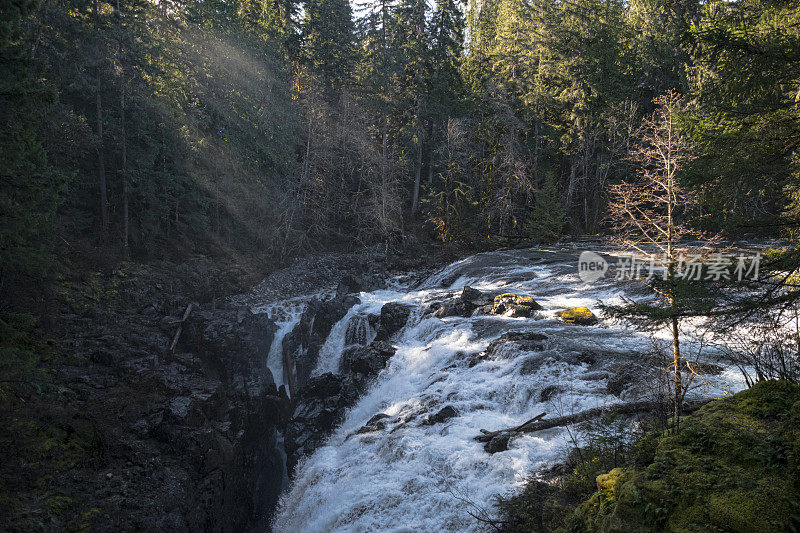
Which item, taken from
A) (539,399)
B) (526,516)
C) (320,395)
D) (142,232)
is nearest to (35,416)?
(320,395)

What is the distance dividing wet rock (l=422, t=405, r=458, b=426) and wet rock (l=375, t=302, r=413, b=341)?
680 cm

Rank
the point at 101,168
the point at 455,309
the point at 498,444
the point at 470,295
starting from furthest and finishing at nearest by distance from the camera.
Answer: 1. the point at 101,168
2. the point at 470,295
3. the point at 455,309
4. the point at 498,444

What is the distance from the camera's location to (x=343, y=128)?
30.0 m

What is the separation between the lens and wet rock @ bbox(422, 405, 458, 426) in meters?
9.66

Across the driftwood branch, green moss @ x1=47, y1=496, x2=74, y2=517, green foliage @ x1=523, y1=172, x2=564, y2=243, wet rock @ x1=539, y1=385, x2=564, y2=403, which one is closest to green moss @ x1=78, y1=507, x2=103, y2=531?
green moss @ x1=47, y1=496, x2=74, y2=517

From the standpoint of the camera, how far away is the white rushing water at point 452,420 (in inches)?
294

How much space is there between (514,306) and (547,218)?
1389 centimetres

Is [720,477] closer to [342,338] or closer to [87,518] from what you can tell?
[87,518]

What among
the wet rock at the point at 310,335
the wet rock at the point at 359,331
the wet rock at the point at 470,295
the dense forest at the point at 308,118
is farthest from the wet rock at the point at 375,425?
the dense forest at the point at 308,118

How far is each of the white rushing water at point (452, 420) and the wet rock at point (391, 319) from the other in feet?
1.65

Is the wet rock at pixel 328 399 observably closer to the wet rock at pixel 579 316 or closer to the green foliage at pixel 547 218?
the wet rock at pixel 579 316

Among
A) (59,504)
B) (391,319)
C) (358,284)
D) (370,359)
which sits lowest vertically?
(59,504)

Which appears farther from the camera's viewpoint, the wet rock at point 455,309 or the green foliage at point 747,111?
the wet rock at point 455,309

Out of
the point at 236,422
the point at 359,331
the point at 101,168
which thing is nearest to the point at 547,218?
the point at 359,331
